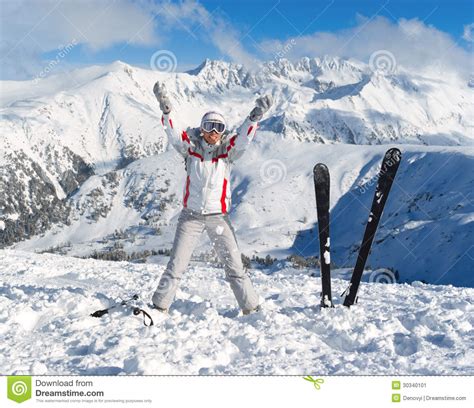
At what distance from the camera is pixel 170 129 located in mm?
8047

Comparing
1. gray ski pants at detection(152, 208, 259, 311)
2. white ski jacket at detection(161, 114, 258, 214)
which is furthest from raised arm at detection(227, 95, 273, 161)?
gray ski pants at detection(152, 208, 259, 311)

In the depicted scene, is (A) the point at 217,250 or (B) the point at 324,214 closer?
(B) the point at 324,214

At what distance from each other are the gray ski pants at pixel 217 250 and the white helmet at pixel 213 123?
143cm

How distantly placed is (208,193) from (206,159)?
22.3 inches

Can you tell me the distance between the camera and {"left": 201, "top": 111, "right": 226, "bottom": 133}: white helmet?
7.84 m

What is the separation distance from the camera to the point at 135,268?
613 inches

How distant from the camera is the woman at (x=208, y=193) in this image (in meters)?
7.94
